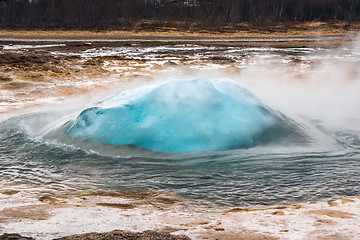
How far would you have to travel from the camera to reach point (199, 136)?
464cm

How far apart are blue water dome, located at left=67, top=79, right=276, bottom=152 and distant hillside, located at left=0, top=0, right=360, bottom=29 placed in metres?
29.3

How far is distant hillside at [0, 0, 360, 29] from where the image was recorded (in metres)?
33.4

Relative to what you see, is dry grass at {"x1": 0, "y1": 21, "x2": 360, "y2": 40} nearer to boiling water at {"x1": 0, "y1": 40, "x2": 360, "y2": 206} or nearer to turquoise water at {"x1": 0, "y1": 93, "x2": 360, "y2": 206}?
boiling water at {"x1": 0, "y1": 40, "x2": 360, "y2": 206}

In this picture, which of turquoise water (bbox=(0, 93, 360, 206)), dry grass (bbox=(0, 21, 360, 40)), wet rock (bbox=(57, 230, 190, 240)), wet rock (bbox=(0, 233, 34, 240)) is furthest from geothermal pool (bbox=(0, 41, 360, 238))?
dry grass (bbox=(0, 21, 360, 40))

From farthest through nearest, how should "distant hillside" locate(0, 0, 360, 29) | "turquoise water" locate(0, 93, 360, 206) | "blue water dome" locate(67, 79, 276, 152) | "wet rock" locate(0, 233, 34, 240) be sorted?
"distant hillside" locate(0, 0, 360, 29) < "blue water dome" locate(67, 79, 276, 152) < "turquoise water" locate(0, 93, 360, 206) < "wet rock" locate(0, 233, 34, 240)

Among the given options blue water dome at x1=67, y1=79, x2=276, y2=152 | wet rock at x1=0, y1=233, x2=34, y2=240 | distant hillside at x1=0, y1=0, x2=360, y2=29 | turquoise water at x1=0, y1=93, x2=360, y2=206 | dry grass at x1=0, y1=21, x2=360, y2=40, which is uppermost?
distant hillside at x1=0, y1=0, x2=360, y2=29

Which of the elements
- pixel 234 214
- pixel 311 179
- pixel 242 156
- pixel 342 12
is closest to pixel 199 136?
pixel 242 156

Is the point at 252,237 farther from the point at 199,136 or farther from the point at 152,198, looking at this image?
the point at 199,136

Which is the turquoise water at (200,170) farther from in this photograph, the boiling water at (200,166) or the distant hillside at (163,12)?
the distant hillside at (163,12)

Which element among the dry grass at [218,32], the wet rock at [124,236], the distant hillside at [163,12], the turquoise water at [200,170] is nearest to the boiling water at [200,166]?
the turquoise water at [200,170]

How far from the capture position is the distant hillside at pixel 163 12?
33406mm

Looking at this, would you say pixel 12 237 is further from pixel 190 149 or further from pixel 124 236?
pixel 190 149

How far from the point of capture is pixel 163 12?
39156 millimetres

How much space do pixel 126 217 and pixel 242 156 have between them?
2.01 metres
